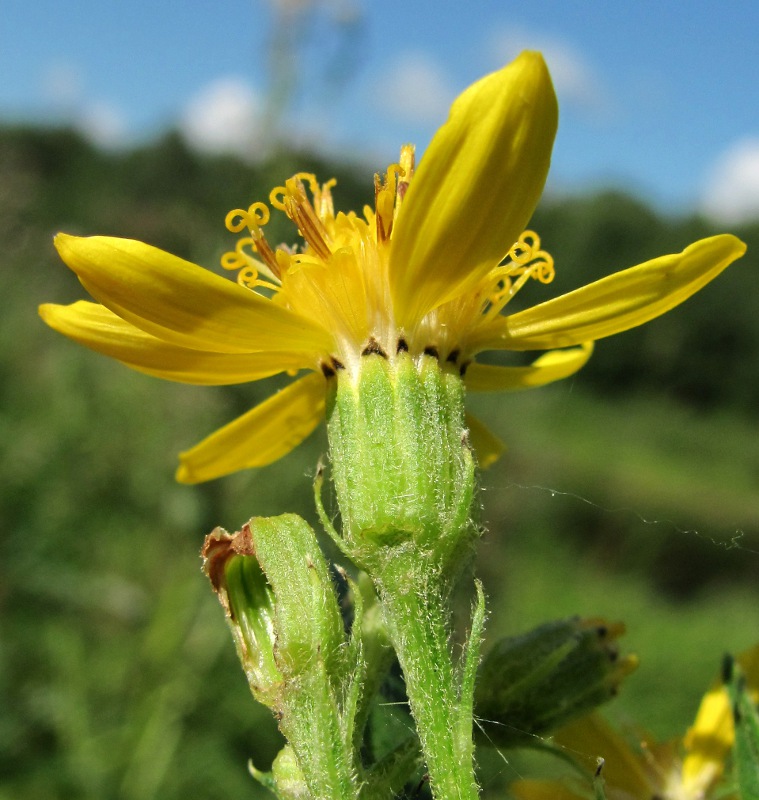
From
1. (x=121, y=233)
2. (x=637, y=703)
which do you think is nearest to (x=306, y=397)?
(x=121, y=233)

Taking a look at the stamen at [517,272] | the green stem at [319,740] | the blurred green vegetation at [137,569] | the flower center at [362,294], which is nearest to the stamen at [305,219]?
the flower center at [362,294]

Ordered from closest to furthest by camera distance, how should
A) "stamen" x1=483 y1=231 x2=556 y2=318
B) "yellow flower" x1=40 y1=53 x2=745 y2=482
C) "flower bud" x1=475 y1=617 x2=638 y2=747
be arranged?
"yellow flower" x1=40 y1=53 x2=745 y2=482 → "flower bud" x1=475 y1=617 x2=638 y2=747 → "stamen" x1=483 y1=231 x2=556 y2=318

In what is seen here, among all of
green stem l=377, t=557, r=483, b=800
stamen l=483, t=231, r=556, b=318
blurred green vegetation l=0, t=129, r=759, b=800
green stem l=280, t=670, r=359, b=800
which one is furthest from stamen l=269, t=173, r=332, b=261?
green stem l=280, t=670, r=359, b=800

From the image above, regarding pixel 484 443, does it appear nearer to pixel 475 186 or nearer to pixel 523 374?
pixel 523 374

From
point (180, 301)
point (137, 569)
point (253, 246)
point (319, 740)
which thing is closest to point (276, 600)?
point (319, 740)

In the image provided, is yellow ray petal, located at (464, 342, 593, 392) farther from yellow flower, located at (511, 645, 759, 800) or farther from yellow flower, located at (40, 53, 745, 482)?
yellow flower, located at (511, 645, 759, 800)

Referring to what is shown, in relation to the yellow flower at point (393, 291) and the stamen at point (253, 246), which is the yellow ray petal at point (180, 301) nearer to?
the yellow flower at point (393, 291)
